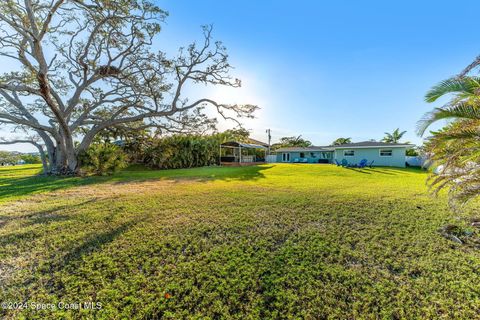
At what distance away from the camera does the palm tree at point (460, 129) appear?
12.0ft

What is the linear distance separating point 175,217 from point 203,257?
2020mm

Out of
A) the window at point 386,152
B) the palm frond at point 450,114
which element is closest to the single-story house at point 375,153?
the window at point 386,152

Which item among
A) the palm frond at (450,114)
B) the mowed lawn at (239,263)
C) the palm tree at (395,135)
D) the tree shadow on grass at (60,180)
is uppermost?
the palm tree at (395,135)

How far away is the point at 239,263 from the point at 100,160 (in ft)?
46.7

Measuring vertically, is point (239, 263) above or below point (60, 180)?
below

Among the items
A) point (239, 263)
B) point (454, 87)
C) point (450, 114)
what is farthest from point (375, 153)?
point (239, 263)

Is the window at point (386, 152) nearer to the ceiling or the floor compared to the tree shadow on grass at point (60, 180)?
nearer to the ceiling

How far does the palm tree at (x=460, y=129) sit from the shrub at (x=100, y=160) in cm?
1617

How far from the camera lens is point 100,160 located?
13.7 metres

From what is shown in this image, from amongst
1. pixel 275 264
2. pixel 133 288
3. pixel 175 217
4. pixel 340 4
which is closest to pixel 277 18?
pixel 340 4

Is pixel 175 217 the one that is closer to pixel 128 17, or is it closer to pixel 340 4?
pixel 340 4

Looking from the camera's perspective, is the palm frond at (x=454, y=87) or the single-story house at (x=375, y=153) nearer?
the palm frond at (x=454, y=87)

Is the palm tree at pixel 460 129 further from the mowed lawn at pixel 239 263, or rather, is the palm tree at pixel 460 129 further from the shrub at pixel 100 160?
the shrub at pixel 100 160

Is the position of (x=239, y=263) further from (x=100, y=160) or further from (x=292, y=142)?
(x=292, y=142)
